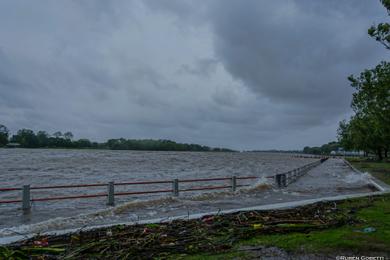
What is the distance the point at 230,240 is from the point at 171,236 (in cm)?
117

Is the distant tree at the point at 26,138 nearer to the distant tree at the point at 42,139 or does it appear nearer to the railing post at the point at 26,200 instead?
the distant tree at the point at 42,139

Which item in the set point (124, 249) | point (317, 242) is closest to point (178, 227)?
point (124, 249)

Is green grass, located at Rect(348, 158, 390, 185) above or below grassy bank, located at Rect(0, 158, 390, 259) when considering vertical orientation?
below

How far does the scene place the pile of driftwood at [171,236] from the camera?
228 inches

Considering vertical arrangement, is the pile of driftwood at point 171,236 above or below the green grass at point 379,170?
above

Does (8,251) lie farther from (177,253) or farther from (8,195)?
(8,195)

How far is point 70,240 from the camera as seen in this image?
6.59m

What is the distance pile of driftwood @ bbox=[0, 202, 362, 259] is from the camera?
19.0 feet

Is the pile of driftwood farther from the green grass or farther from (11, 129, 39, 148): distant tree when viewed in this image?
(11, 129, 39, 148): distant tree

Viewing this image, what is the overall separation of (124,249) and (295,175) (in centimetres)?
2364

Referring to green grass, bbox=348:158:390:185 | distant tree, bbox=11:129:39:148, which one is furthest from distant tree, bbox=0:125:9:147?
green grass, bbox=348:158:390:185

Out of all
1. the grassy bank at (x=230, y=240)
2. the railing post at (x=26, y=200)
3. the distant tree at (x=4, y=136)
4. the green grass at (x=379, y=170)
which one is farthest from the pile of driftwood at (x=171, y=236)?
the distant tree at (x=4, y=136)

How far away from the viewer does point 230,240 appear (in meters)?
6.50

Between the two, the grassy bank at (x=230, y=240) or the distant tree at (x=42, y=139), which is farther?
the distant tree at (x=42, y=139)
